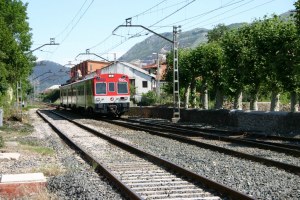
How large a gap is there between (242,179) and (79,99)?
30.8m

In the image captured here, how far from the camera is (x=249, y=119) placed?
2288 cm

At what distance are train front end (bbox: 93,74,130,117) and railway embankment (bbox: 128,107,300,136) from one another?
11.2ft

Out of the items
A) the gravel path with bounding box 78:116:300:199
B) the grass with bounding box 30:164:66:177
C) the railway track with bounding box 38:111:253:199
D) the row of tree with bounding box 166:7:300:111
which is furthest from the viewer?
the row of tree with bounding box 166:7:300:111

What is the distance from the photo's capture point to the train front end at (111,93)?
1275 inches

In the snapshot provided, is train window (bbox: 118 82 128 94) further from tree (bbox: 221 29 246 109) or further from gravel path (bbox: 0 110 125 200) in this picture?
gravel path (bbox: 0 110 125 200)

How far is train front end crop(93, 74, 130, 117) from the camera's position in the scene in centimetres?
3238

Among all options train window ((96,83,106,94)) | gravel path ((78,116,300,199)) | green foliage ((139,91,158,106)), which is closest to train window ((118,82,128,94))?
train window ((96,83,106,94))

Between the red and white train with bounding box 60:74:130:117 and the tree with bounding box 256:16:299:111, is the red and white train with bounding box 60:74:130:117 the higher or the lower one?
the lower one

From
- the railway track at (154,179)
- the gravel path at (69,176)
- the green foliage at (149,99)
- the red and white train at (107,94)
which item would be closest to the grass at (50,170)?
the gravel path at (69,176)

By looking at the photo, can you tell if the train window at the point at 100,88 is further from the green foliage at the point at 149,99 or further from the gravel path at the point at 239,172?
the green foliage at the point at 149,99

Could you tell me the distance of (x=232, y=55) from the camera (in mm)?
29234

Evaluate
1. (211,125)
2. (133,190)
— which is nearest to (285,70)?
(211,125)

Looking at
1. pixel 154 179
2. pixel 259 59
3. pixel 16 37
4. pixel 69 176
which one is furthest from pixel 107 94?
pixel 154 179

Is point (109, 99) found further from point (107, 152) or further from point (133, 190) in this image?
point (133, 190)
